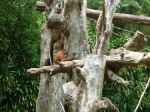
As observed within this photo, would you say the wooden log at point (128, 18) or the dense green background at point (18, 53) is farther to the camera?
the dense green background at point (18, 53)

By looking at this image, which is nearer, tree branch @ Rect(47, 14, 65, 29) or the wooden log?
tree branch @ Rect(47, 14, 65, 29)

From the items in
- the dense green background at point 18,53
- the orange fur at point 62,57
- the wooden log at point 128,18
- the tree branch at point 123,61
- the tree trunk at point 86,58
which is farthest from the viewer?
the dense green background at point 18,53

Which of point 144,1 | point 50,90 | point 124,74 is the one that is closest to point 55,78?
point 50,90

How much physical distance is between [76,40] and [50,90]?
1.24 m

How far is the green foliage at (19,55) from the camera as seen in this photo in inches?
244

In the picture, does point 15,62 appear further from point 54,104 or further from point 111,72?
point 111,72

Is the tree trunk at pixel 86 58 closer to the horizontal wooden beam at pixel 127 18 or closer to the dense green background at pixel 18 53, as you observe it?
the horizontal wooden beam at pixel 127 18

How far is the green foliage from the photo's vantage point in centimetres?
620

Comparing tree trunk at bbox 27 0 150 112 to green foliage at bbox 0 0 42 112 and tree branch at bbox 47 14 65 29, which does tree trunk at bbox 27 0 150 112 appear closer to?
tree branch at bbox 47 14 65 29

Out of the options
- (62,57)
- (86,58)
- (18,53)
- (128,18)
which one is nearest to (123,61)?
(86,58)

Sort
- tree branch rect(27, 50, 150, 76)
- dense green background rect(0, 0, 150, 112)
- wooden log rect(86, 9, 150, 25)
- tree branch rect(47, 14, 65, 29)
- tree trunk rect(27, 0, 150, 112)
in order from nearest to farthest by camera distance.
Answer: tree trunk rect(27, 0, 150, 112), tree branch rect(27, 50, 150, 76), tree branch rect(47, 14, 65, 29), wooden log rect(86, 9, 150, 25), dense green background rect(0, 0, 150, 112)

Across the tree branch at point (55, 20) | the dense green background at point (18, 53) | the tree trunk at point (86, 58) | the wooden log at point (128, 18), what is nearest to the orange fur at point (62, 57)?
the tree trunk at point (86, 58)

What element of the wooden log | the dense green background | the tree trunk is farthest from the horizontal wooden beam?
the dense green background

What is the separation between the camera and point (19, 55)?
6.60 meters
